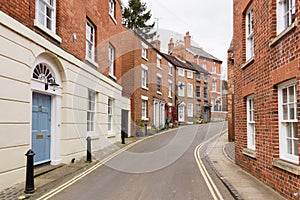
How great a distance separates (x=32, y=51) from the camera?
841cm

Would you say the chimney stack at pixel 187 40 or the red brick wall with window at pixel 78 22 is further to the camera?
the chimney stack at pixel 187 40

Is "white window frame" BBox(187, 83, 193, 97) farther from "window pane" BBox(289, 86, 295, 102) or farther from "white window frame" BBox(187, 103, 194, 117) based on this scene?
A: "window pane" BBox(289, 86, 295, 102)

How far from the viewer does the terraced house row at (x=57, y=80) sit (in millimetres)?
7293

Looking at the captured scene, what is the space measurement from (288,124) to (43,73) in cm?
737

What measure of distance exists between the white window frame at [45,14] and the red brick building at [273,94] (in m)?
6.58

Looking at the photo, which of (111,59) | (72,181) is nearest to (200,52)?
Answer: (111,59)

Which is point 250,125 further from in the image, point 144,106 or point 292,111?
point 144,106

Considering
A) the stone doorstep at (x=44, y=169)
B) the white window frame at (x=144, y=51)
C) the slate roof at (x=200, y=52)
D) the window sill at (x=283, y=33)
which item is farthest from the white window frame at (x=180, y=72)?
the window sill at (x=283, y=33)

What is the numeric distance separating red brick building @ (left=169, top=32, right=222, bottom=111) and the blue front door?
4166cm

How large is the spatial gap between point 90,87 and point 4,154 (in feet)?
23.0

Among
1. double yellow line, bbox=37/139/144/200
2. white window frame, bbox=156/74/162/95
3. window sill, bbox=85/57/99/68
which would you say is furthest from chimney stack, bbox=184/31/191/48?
double yellow line, bbox=37/139/144/200

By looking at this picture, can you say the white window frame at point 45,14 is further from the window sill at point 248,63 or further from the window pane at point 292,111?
the window pane at point 292,111

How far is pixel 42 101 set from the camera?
31.6ft

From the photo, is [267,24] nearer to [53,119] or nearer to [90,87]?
[53,119]
